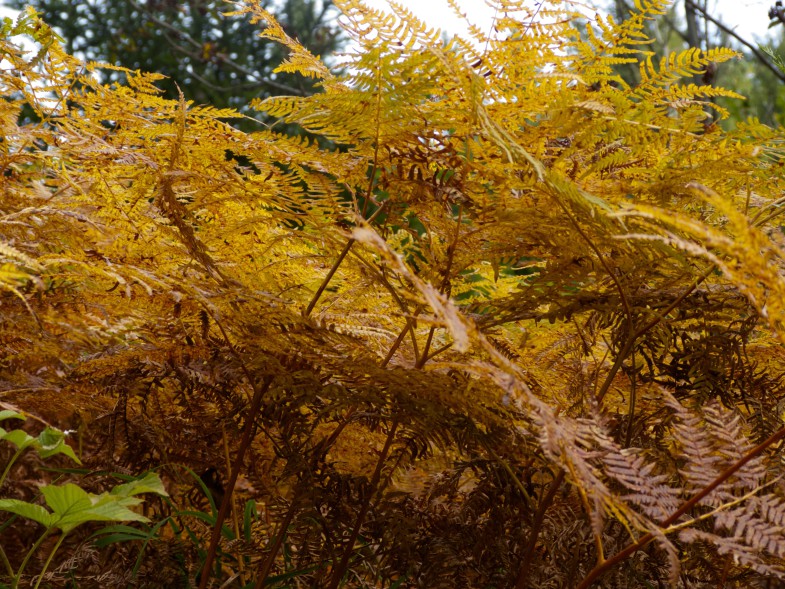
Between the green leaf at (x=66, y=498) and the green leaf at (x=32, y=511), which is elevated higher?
the green leaf at (x=66, y=498)

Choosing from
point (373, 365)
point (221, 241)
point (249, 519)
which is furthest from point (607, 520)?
point (221, 241)

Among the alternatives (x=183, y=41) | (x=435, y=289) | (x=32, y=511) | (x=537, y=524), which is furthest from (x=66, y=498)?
(x=183, y=41)

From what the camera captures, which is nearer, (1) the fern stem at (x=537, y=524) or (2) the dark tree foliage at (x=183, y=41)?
(1) the fern stem at (x=537, y=524)

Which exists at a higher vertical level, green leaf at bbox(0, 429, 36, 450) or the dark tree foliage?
green leaf at bbox(0, 429, 36, 450)

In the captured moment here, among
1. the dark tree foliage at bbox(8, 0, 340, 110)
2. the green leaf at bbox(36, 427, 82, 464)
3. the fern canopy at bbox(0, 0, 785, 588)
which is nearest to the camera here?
the green leaf at bbox(36, 427, 82, 464)

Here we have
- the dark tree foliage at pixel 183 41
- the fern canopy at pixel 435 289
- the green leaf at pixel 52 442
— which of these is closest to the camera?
the green leaf at pixel 52 442

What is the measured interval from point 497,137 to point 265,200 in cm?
45

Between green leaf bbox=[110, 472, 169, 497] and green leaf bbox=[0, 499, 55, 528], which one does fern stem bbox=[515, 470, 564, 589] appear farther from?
green leaf bbox=[0, 499, 55, 528]

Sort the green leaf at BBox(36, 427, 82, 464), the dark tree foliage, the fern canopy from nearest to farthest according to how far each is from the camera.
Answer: the green leaf at BBox(36, 427, 82, 464)
the fern canopy
the dark tree foliage

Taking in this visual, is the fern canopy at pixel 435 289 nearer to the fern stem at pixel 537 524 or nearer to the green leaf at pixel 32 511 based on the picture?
the fern stem at pixel 537 524

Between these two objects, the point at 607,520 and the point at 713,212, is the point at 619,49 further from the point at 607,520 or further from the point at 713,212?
the point at 607,520

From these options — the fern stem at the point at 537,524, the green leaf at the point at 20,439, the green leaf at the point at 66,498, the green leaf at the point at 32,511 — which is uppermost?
the fern stem at the point at 537,524

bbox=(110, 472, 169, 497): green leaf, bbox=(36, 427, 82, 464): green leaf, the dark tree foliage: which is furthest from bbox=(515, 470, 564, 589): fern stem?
the dark tree foliage

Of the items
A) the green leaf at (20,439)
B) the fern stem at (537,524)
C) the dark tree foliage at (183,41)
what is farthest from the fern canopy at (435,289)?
the dark tree foliage at (183,41)
